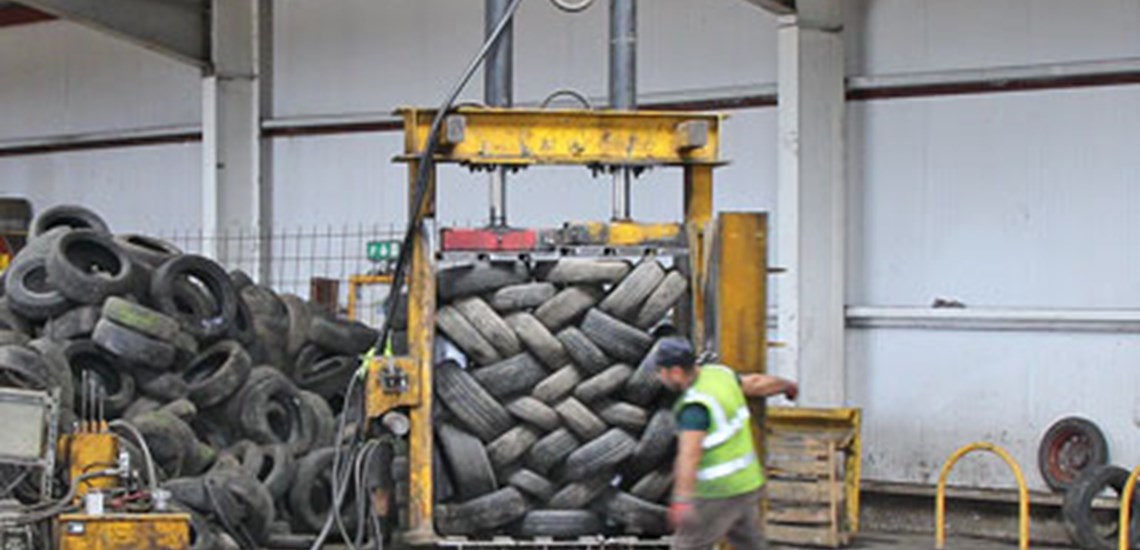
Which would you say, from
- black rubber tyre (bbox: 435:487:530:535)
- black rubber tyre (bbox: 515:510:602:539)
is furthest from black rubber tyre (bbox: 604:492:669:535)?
black rubber tyre (bbox: 435:487:530:535)

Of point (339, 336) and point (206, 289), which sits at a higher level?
point (206, 289)

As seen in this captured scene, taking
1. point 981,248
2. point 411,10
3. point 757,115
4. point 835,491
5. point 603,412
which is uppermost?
point 411,10

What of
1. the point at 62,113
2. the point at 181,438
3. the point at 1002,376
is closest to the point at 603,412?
the point at 181,438

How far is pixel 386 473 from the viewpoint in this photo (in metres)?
7.96

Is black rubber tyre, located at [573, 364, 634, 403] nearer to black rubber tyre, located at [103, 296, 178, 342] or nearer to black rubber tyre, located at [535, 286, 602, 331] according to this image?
black rubber tyre, located at [535, 286, 602, 331]

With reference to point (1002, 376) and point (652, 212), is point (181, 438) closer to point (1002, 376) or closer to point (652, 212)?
point (652, 212)

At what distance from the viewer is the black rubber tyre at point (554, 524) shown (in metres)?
7.64

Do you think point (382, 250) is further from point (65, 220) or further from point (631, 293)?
point (631, 293)

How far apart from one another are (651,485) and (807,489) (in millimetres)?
3835

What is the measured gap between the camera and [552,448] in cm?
765

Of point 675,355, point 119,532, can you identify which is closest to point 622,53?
point 675,355

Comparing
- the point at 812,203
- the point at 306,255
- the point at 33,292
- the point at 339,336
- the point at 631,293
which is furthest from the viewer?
the point at 306,255

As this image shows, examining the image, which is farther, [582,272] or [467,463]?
[582,272]

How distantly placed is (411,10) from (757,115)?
3.74m
